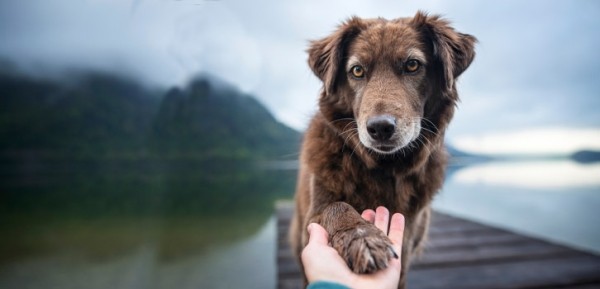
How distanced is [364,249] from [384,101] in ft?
2.71

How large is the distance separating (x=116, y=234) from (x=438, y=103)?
816 cm

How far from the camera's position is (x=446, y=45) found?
2105mm

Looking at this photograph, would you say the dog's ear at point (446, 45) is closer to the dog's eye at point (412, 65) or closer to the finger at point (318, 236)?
the dog's eye at point (412, 65)

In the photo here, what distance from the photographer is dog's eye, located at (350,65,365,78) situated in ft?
6.92

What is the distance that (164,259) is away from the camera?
6074 mm

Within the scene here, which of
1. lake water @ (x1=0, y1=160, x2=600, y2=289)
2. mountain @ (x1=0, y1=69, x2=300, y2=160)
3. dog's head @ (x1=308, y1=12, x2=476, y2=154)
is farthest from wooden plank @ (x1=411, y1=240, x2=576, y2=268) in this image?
mountain @ (x1=0, y1=69, x2=300, y2=160)

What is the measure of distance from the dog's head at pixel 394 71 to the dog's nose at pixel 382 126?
5 centimetres

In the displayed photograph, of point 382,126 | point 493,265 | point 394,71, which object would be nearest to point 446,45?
point 394,71

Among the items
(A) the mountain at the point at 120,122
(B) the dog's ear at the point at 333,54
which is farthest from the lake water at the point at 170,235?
(A) the mountain at the point at 120,122

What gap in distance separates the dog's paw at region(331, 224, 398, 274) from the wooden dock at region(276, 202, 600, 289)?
1824 millimetres

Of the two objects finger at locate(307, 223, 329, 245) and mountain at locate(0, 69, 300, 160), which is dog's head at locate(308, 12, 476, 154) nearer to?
finger at locate(307, 223, 329, 245)

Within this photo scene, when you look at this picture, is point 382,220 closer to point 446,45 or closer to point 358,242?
point 358,242

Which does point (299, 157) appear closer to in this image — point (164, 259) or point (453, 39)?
point (453, 39)

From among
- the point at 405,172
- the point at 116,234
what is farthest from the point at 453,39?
the point at 116,234
